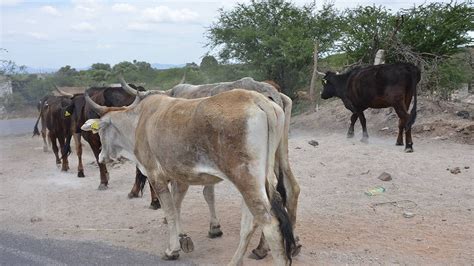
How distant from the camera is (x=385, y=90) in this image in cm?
1162

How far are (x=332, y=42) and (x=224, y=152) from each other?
1416 centimetres

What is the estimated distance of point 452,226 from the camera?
6.46 meters

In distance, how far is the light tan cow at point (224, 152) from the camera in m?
4.69

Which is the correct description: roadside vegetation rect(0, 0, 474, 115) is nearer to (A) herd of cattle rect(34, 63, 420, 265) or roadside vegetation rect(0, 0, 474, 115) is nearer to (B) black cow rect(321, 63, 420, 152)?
(B) black cow rect(321, 63, 420, 152)

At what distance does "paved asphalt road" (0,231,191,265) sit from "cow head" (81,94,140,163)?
3.99ft

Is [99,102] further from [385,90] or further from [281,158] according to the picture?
[385,90]

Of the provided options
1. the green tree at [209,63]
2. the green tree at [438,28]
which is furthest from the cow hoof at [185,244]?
the green tree at [209,63]

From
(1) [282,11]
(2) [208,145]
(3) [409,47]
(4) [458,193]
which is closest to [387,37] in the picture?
(3) [409,47]

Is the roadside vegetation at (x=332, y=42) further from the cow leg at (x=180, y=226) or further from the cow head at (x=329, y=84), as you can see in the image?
the cow leg at (x=180, y=226)

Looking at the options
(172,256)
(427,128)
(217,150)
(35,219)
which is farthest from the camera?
(427,128)

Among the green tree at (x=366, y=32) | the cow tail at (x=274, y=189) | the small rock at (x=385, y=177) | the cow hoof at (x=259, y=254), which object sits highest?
the green tree at (x=366, y=32)

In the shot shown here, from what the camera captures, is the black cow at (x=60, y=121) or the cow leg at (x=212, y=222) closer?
the cow leg at (x=212, y=222)

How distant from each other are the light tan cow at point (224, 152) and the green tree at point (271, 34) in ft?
39.5

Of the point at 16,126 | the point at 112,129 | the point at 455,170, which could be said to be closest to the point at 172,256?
the point at 112,129
